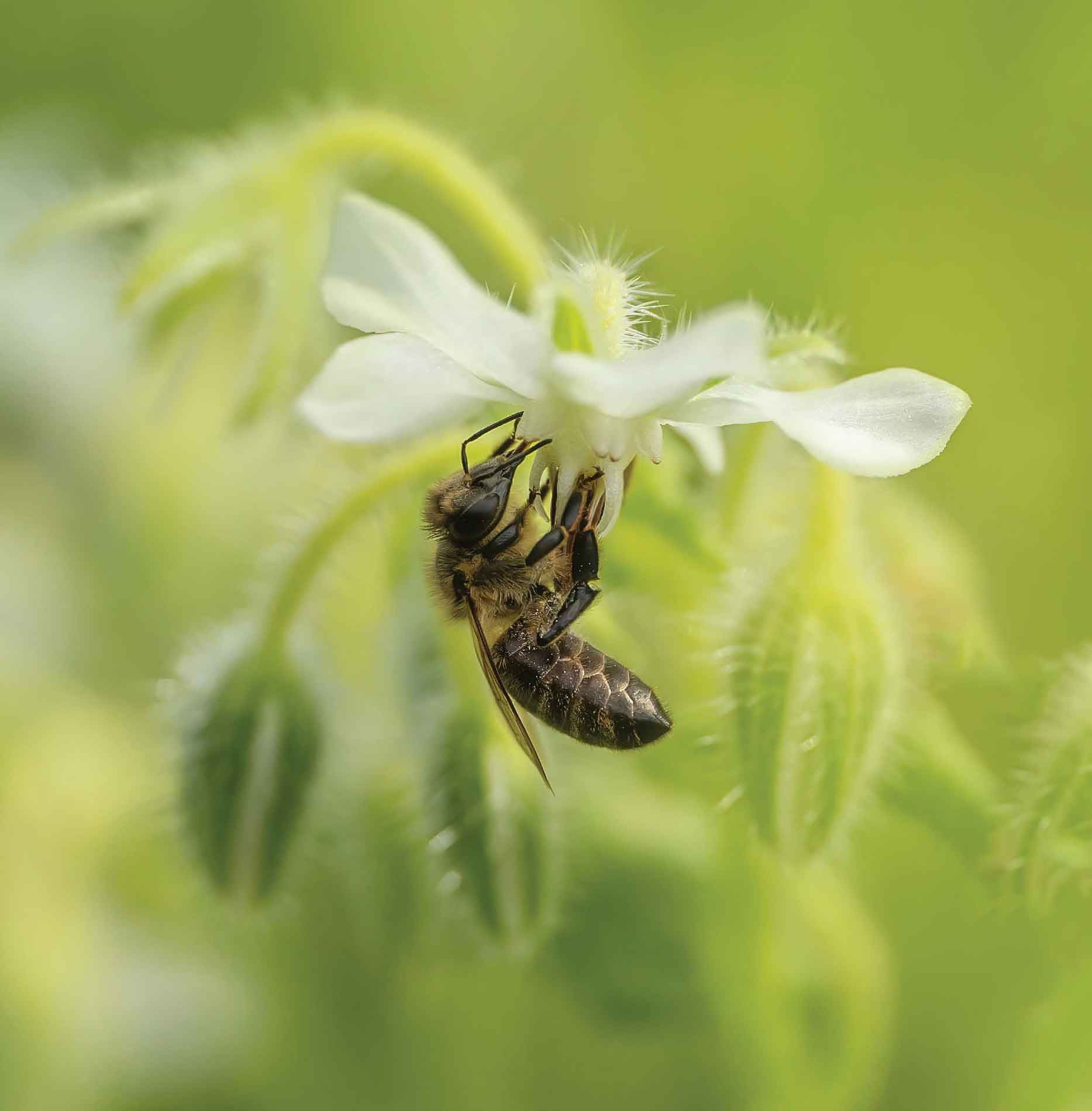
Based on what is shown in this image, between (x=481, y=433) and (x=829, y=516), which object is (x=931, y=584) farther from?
(x=481, y=433)

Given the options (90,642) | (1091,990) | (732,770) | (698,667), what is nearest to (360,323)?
(732,770)

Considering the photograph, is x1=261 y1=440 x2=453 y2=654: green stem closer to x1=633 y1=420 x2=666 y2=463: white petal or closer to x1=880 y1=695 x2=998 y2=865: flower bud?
x1=633 y1=420 x2=666 y2=463: white petal

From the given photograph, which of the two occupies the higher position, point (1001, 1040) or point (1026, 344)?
point (1026, 344)

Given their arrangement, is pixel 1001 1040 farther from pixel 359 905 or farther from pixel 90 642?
pixel 90 642

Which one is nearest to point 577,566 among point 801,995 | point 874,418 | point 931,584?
point 874,418

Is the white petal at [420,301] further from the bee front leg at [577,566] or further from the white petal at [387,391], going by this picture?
the bee front leg at [577,566]
